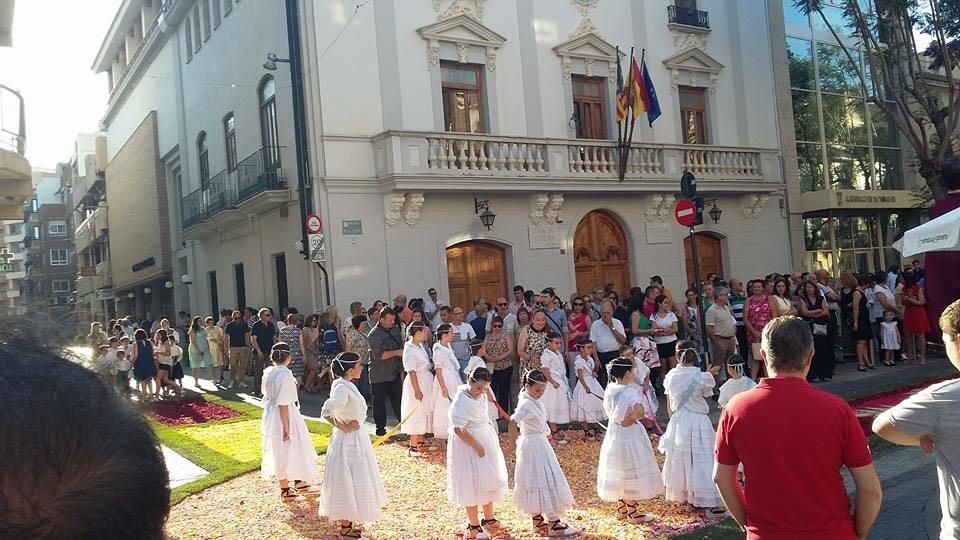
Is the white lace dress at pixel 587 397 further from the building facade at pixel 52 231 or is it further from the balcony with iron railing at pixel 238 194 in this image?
the building facade at pixel 52 231

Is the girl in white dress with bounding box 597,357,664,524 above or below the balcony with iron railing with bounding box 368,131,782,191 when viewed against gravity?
below

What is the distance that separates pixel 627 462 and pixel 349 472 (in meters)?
2.53

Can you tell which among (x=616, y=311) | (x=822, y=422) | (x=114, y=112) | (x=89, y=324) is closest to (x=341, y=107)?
(x=616, y=311)

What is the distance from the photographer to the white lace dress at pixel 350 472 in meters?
7.27

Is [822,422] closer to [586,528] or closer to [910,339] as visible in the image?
[586,528]

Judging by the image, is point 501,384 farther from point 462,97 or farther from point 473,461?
point 462,97

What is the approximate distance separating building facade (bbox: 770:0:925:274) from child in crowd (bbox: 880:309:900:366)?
8.00 metres

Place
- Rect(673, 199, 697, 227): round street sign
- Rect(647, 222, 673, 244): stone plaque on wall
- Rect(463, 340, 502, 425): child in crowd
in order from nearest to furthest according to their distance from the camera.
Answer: Rect(463, 340, 502, 425): child in crowd < Rect(673, 199, 697, 227): round street sign < Rect(647, 222, 673, 244): stone plaque on wall

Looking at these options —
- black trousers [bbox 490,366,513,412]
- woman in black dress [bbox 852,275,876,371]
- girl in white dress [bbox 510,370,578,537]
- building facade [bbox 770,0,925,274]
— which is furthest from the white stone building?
girl in white dress [bbox 510,370,578,537]

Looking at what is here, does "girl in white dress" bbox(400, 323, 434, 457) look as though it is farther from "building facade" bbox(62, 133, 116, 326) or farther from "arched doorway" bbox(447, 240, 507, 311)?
"building facade" bbox(62, 133, 116, 326)

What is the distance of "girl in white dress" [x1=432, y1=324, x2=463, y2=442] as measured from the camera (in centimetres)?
1125

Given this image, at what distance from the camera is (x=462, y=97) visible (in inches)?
776

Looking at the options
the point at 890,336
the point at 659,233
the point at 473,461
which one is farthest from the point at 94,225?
the point at 473,461

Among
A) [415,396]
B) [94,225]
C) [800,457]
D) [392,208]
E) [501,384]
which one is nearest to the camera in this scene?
[800,457]
